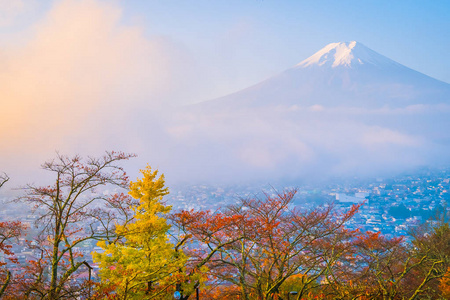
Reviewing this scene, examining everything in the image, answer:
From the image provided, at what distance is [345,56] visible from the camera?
184000 mm

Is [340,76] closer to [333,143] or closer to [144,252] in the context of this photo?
[333,143]

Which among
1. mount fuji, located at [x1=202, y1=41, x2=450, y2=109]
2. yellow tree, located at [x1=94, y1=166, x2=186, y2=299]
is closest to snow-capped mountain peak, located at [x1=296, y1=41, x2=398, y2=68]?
mount fuji, located at [x1=202, y1=41, x2=450, y2=109]

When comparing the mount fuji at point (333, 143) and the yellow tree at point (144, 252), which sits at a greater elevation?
the mount fuji at point (333, 143)

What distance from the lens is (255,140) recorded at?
7766 inches

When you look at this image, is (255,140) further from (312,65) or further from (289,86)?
(312,65)

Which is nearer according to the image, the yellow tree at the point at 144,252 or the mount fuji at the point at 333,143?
the yellow tree at the point at 144,252

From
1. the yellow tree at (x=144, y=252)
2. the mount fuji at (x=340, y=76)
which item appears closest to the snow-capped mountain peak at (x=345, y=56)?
the mount fuji at (x=340, y=76)

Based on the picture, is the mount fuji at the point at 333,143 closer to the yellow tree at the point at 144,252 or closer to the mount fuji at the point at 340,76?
the mount fuji at the point at 340,76

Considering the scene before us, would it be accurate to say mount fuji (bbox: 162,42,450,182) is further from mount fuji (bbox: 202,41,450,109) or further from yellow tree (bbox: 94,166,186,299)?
yellow tree (bbox: 94,166,186,299)

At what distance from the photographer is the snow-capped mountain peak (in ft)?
602

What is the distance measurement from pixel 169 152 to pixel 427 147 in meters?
132

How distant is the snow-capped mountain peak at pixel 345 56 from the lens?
183m

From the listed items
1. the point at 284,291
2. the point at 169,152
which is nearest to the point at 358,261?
the point at 284,291

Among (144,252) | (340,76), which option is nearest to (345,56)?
(340,76)
